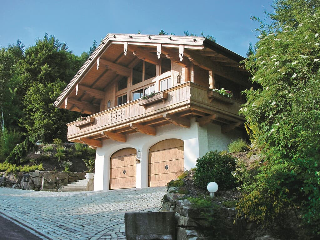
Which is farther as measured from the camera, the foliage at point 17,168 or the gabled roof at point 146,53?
the foliage at point 17,168

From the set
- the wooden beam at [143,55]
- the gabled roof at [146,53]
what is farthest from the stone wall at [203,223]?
the wooden beam at [143,55]

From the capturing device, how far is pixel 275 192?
32.1 feet

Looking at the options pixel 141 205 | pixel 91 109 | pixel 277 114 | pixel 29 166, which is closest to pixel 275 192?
pixel 277 114

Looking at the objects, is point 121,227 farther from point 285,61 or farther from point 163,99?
point 163,99

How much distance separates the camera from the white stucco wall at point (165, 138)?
58.7ft

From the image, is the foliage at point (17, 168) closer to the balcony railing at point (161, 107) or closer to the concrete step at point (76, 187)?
the concrete step at point (76, 187)

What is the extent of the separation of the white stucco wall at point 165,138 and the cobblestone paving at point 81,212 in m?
3.46

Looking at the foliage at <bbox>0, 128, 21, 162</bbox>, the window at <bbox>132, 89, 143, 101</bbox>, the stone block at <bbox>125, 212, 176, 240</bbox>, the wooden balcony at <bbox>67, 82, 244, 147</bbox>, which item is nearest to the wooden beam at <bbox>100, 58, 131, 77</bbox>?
the window at <bbox>132, 89, 143, 101</bbox>

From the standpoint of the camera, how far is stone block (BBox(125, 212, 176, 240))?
843 cm

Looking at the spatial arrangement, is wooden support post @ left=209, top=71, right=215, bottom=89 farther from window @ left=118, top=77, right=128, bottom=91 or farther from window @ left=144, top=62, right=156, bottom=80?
window @ left=118, top=77, right=128, bottom=91

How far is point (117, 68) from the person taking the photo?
22.4m

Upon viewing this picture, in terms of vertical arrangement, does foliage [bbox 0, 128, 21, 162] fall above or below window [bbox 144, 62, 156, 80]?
below

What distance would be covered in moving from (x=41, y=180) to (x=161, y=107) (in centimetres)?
1209

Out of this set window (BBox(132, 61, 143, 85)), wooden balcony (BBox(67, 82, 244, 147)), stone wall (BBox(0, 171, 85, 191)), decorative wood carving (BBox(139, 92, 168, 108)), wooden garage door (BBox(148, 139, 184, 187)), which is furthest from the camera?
stone wall (BBox(0, 171, 85, 191))
